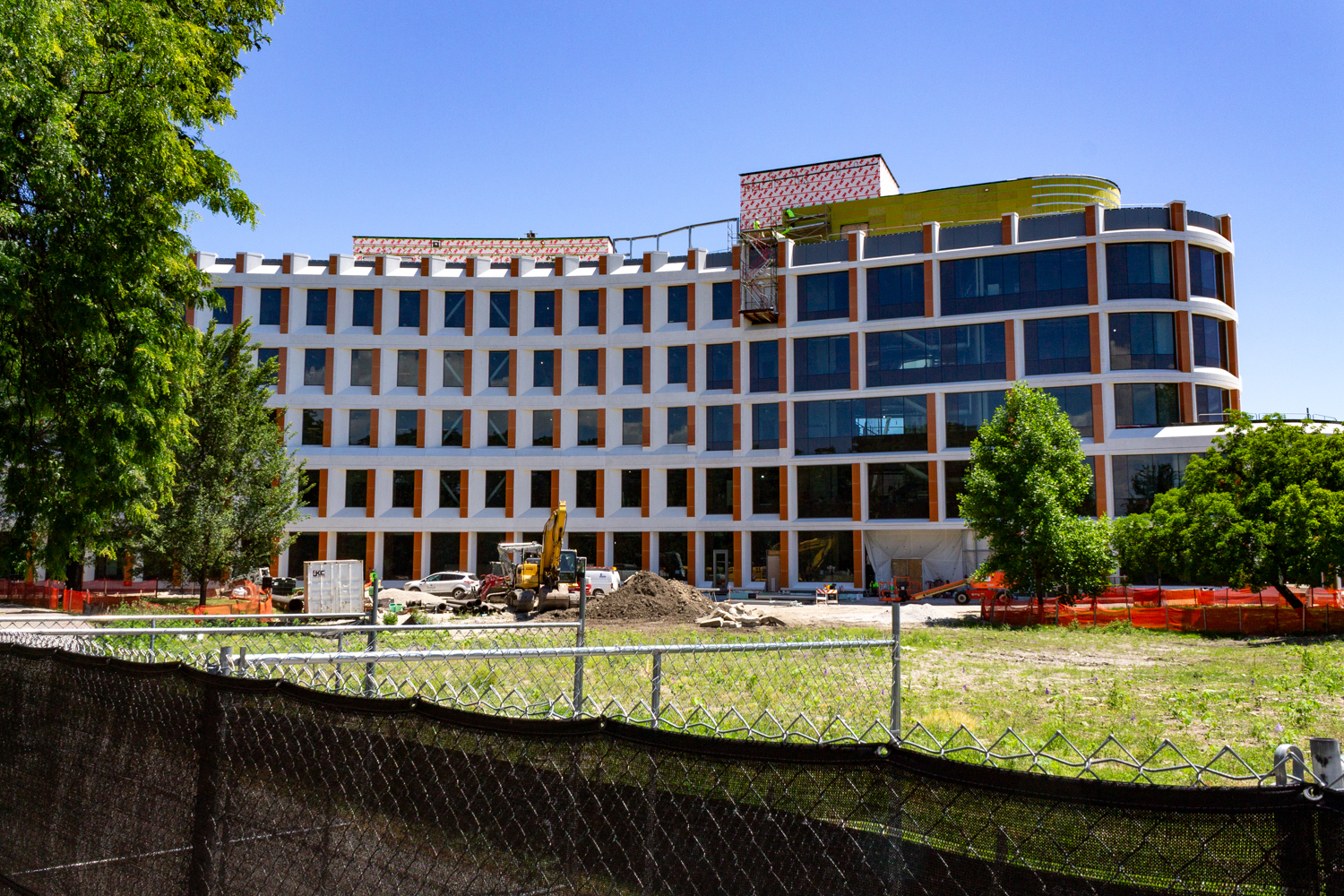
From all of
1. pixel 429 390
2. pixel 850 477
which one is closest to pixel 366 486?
pixel 429 390

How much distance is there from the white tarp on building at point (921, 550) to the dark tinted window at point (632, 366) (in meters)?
14.8

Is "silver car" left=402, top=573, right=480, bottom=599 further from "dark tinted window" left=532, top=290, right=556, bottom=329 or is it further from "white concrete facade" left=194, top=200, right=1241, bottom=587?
"dark tinted window" left=532, top=290, right=556, bottom=329

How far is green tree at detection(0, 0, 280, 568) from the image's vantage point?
10055mm

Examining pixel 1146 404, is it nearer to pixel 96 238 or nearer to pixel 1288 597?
pixel 1288 597

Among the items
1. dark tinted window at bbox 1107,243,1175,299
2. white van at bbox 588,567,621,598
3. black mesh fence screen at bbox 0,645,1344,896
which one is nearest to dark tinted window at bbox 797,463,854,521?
white van at bbox 588,567,621,598

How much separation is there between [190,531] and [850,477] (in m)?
29.8

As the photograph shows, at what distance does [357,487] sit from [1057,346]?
120ft

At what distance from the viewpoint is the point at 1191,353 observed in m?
43.2

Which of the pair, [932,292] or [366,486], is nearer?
[932,292]

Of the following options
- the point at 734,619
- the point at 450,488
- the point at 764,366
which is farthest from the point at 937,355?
the point at 450,488

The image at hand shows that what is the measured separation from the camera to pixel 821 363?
157 ft

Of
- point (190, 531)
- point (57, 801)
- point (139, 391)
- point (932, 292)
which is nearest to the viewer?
point (57, 801)

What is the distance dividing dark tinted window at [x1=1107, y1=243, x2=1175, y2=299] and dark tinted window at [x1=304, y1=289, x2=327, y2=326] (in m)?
40.2

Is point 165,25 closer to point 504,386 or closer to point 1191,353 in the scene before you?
point 504,386
